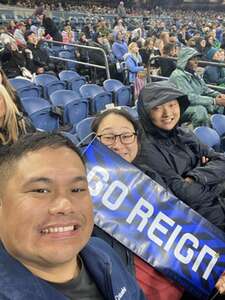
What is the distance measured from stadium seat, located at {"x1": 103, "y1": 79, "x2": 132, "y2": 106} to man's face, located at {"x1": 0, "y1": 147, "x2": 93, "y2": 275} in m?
4.32

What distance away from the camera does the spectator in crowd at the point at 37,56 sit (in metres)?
6.84

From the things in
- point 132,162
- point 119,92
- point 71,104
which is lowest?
point 119,92

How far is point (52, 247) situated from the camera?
0.93 m

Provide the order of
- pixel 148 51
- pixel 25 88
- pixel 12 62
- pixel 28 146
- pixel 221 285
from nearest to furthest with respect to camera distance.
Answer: pixel 28 146 < pixel 221 285 < pixel 25 88 < pixel 12 62 < pixel 148 51

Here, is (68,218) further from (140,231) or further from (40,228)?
(140,231)

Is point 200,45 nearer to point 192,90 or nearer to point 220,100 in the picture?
point 220,100

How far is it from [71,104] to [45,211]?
343 centimetres

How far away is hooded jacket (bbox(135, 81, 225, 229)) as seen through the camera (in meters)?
1.96

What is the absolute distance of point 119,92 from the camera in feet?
17.5

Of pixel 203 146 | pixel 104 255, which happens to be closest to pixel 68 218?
pixel 104 255

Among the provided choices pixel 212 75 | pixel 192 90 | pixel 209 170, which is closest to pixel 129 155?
pixel 209 170

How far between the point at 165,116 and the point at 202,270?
34.6 inches

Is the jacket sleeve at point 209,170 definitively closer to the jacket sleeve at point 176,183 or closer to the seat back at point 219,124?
the jacket sleeve at point 176,183

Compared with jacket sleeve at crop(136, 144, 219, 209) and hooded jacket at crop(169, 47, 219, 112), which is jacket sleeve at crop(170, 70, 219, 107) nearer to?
hooded jacket at crop(169, 47, 219, 112)
